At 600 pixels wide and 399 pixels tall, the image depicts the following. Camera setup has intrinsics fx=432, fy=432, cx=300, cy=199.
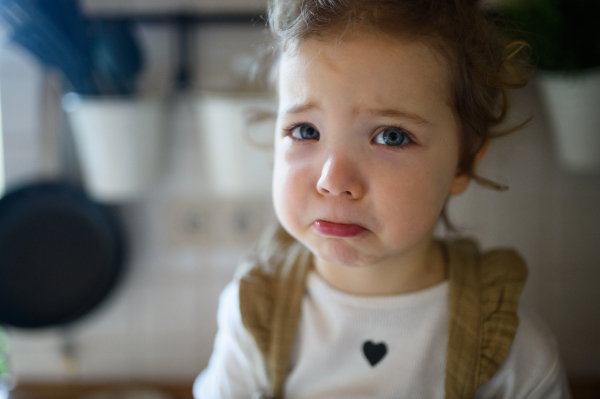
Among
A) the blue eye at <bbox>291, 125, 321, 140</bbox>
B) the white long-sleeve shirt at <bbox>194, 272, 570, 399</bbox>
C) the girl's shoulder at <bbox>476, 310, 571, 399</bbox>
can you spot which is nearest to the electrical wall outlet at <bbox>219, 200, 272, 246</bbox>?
the white long-sleeve shirt at <bbox>194, 272, 570, 399</bbox>

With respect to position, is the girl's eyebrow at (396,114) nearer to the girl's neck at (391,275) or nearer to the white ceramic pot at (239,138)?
the girl's neck at (391,275)

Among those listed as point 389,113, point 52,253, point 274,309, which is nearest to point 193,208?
point 52,253

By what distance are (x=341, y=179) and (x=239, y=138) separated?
0.42 m

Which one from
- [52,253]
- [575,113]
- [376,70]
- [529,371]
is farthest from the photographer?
[52,253]

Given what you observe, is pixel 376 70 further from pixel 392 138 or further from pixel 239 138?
pixel 239 138

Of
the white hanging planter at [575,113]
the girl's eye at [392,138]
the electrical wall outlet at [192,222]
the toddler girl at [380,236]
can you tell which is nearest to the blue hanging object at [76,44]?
the electrical wall outlet at [192,222]

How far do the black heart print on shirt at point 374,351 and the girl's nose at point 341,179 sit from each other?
0.26 m

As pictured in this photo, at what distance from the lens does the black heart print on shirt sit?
2.13 feet

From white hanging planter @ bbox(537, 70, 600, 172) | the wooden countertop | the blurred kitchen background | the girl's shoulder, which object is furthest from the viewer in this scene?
the wooden countertop

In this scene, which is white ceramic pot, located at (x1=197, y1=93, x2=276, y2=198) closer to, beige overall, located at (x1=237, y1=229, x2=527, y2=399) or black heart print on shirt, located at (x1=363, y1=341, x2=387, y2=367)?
beige overall, located at (x1=237, y1=229, x2=527, y2=399)

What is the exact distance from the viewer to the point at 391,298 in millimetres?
656

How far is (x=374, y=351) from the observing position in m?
0.65

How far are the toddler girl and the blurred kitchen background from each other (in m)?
0.32

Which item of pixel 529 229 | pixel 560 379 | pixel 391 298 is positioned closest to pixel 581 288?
pixel 529 229
